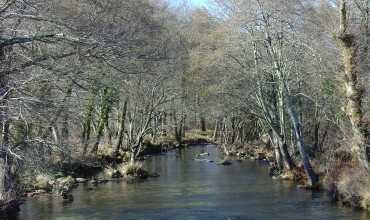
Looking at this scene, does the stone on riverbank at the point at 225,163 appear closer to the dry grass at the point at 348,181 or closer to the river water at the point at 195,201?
the river water at the point at 195,201

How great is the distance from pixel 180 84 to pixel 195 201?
2764 centimetres

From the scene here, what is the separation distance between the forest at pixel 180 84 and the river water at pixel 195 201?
3.54 feet

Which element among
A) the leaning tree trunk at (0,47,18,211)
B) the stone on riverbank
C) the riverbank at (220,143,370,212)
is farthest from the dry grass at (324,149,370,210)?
the stone on riverbank

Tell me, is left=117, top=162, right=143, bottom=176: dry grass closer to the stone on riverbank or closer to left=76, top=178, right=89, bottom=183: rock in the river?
left=76, top=178, right=89, bottom=183: rock in the river

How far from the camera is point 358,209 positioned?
22047 millimetres

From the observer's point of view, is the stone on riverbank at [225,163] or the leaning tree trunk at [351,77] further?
the stone on riverbank at [225,163]

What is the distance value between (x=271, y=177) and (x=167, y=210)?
12.5m

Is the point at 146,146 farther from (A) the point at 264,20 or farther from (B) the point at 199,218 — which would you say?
(B) the point at 199,218

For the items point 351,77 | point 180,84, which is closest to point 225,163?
point 180,84

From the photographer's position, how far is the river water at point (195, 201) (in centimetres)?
2217

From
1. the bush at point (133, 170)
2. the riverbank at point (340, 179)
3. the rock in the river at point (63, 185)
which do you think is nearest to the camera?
the riverbank at point (340, 179)

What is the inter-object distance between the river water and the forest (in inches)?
42.5

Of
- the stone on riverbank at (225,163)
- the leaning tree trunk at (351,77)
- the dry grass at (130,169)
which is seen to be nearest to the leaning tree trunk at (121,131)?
the dry grass at (130,169)

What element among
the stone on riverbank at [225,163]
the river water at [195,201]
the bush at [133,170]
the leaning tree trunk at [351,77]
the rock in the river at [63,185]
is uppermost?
the leaning tree trunk at [351,77]
